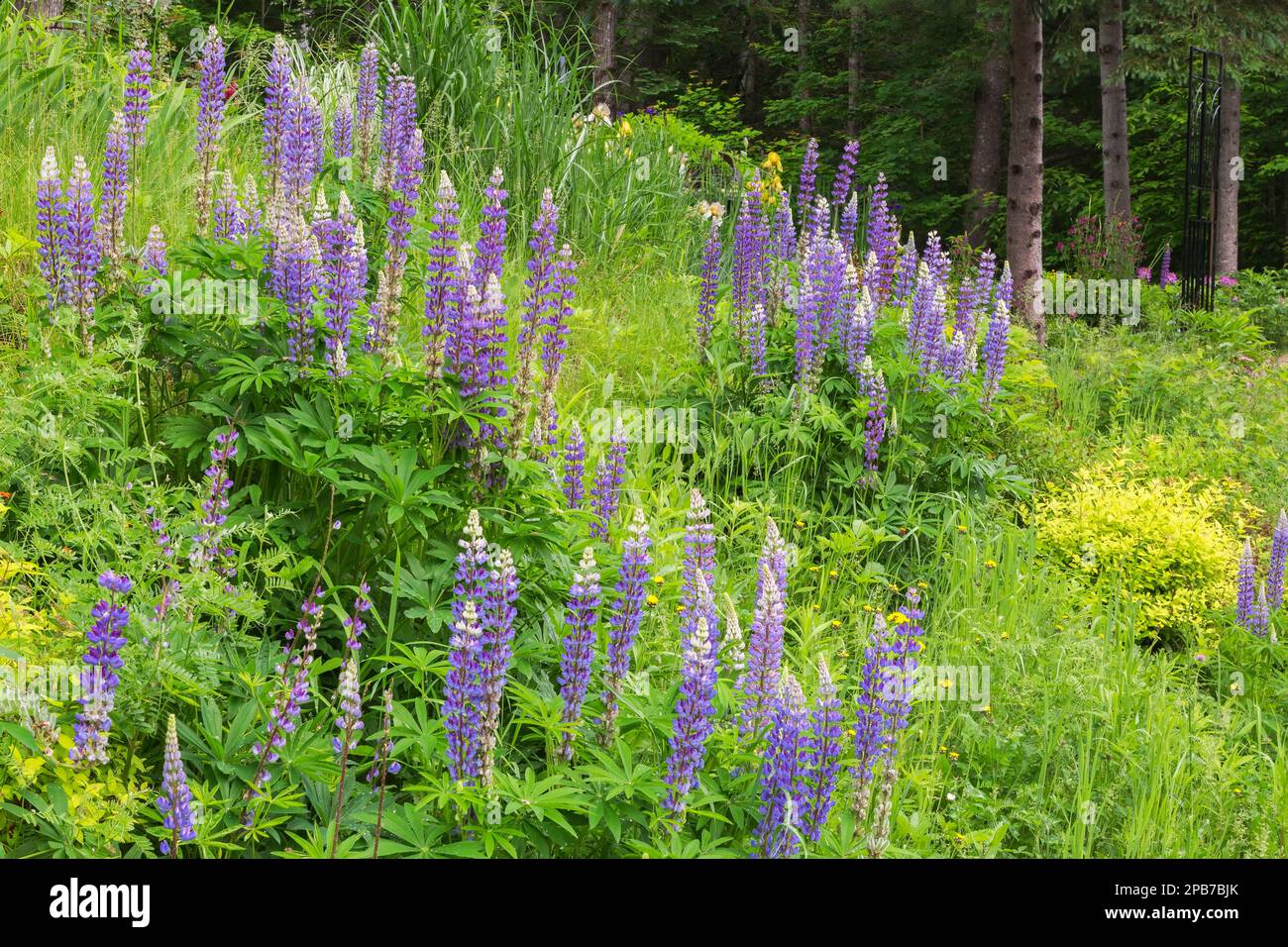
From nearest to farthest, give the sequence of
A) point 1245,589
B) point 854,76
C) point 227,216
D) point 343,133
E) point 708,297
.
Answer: point 227,216, point 1245,589, point 343,133, point 708,297, point 854,76

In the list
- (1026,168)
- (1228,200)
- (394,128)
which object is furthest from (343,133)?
(1228,200)

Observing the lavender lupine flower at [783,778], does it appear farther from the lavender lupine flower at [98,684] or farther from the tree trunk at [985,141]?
the tree trunk at [985,141]

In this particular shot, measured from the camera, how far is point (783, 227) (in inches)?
263

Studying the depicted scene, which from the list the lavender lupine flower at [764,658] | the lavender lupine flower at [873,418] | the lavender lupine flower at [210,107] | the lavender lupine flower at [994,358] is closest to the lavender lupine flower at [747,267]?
the lavender lupine flower at [873,418]

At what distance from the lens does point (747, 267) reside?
5.74 metres

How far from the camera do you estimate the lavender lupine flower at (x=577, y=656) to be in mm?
2732

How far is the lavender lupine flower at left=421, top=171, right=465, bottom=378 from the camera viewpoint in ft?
10.4

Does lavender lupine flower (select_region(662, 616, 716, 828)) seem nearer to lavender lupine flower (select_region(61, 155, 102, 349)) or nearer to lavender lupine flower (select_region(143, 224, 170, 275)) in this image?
lavender lupine flower (select_region(61, 155, 102, 349))

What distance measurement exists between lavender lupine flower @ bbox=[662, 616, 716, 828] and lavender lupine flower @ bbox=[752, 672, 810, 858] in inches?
6.2

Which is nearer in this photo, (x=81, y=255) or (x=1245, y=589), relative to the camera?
(x=81, y=255)

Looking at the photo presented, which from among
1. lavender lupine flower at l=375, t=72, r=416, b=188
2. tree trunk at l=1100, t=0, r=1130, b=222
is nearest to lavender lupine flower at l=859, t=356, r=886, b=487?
lavender lupine flower at l=375, t=72, r=416, b=188

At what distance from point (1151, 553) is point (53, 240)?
16.3 ft

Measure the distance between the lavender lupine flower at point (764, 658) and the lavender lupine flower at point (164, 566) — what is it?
134 centimetres

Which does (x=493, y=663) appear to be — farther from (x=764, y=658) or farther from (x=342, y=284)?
(x=342, y=284)
